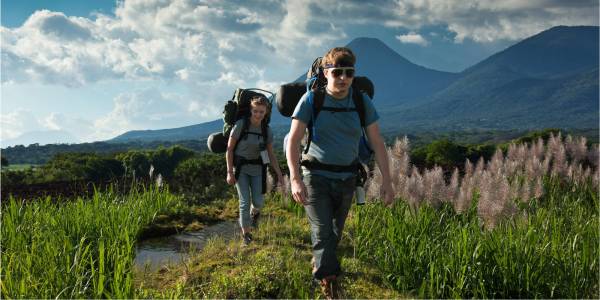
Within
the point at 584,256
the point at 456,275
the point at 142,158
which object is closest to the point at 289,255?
the point at 456,275

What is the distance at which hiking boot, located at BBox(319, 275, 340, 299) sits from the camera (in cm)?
485


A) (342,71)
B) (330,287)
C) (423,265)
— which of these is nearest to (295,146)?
(342,71)

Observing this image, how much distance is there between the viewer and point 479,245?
4.80 m

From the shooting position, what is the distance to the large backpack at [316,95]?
485 centimetres

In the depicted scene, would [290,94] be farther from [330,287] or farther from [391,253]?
[330,287]

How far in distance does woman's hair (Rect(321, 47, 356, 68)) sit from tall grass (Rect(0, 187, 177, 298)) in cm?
268

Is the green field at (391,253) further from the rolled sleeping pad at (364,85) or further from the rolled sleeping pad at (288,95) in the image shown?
the rolled sleeping pad at (288,95)

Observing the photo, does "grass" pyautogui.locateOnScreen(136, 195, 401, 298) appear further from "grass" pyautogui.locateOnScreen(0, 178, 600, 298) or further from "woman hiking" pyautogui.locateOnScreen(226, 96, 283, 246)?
"woman hiking" pyautogui.locateOnScreen(226, 96, 283, 246)

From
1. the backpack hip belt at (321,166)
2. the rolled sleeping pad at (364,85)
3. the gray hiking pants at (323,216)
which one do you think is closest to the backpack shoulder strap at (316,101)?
the backpack hip belt at (321,166)

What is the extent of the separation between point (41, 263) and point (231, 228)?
4038mm

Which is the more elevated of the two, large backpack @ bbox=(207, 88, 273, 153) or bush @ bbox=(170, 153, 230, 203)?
large backpack @ bbox=(207, 88, 273, 153)

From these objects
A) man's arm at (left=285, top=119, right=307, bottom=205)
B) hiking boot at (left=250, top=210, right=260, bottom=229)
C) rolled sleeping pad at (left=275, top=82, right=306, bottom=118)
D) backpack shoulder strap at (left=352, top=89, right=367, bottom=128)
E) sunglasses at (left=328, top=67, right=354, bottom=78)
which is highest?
sunglasses at (left=328, top=67, right=354, bottom=78)

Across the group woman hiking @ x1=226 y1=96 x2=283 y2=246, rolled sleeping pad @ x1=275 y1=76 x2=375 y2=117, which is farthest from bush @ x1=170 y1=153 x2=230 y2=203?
rolled sleeping pad @ x1=275 y1=76 x2=375 y2=117

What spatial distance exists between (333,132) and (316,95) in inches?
15.7
